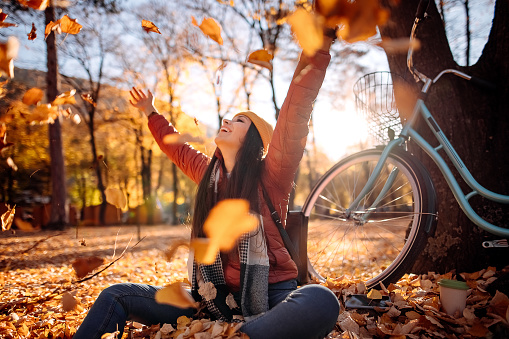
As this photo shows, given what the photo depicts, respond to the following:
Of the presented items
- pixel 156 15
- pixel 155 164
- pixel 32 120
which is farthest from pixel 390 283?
pixel 155 164

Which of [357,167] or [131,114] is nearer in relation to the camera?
[357,167]

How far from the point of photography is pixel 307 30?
1454 mm

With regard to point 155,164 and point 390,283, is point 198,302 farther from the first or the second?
point 155,164

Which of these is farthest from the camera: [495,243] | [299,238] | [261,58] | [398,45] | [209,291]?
[398,45]

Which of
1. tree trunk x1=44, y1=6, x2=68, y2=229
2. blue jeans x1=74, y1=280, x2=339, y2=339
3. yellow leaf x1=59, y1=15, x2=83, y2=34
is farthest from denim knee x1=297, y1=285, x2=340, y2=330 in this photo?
tree trunk x1=44, y1=6, x2=68, y2=229

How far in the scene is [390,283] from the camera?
7.30 feet

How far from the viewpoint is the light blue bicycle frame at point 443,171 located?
2.18 m

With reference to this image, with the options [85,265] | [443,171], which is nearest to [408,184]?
[443,171]

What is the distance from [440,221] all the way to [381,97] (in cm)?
108

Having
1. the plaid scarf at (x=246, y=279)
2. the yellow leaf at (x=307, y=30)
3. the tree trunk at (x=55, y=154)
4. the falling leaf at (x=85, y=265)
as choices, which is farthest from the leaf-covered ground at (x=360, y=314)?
the tree trunk at (x=55, y=154)

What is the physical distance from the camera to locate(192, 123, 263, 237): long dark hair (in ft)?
6.28

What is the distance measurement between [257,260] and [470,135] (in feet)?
6.52

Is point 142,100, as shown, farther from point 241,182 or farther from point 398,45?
point 398,45

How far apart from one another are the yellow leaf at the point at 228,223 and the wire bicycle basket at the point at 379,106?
1.31m
